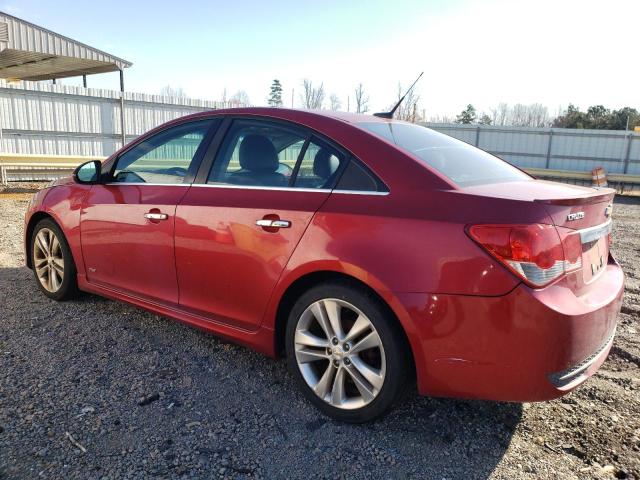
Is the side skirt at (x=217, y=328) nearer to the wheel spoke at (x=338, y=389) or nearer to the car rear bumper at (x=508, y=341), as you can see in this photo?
the wheel spoke at (x=338, y=389)

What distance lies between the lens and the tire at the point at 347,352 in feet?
8.21

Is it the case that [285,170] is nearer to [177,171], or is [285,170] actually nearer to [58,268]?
[177,171]

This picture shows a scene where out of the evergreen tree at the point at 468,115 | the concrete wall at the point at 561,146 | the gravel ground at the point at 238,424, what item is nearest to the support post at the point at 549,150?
the concrete wall at the point at 561,146

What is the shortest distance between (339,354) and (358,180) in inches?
36.8

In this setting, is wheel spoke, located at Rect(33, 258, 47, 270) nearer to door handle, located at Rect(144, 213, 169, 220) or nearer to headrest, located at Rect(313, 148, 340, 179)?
door handle, located at Rect(144, 213, 169, 220)

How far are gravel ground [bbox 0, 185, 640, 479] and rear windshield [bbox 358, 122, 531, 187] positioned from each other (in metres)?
1.35

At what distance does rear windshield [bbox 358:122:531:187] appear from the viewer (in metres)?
2.76

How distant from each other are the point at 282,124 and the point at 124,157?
5.08 feet

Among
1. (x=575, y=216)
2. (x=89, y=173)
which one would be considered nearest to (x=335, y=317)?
(x=575, y=216)

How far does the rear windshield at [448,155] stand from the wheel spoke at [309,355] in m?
1.17

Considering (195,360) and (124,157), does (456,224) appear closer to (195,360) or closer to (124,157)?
(195,360)

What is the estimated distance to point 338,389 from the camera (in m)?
2.73

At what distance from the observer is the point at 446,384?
95.2 inches

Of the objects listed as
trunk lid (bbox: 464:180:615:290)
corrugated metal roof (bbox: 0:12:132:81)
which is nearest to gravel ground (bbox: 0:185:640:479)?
trunk lid (bbox: 464:180:615:290)
